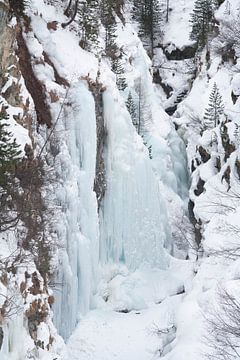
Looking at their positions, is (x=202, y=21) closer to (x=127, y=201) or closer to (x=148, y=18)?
(x=148, y=18)

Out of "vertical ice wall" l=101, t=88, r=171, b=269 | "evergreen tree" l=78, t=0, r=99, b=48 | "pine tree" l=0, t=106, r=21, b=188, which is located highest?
"evergreen tree" l=78, t=0, r=99, b=48

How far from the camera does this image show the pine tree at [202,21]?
38406 mm

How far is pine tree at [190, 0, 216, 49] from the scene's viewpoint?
3841 centimetres

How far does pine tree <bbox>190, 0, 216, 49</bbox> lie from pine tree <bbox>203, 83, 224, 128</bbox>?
1060 cm

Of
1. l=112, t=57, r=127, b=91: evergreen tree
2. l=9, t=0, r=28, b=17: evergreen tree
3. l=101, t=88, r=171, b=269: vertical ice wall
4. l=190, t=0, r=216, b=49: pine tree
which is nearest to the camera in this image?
l=9, t=0, r=28, b=17: evergreen tree

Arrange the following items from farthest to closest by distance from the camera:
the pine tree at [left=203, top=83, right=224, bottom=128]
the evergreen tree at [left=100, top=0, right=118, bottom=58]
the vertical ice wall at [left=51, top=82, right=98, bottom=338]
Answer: the pine tree at [left=203, top=83, right=224, bottom=128] < the evergreen tree at [left=100, top=0, right=118, bottom=58] < the vertical ice wall at [left=51, top=82, right=98, bottom=338]

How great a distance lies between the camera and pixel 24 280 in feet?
36.3

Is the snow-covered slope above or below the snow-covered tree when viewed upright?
below

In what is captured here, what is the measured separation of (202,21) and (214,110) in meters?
13.1

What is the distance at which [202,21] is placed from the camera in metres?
39.2

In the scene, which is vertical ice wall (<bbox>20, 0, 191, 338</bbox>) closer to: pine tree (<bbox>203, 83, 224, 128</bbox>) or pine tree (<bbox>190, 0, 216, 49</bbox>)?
pine tree (<bbox>203, 83, 224, 128</bbox>)

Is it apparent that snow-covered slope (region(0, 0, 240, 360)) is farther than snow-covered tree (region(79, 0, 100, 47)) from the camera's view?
No

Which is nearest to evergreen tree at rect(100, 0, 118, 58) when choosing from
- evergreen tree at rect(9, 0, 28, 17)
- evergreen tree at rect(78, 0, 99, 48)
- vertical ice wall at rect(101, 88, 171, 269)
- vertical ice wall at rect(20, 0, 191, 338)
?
evergreen tree at rect(78, 0, 99, 48)

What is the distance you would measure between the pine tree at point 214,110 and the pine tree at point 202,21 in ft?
34.8
